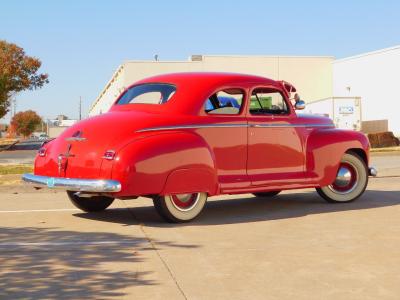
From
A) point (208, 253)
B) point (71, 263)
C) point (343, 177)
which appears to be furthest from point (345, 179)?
point (71, 263)

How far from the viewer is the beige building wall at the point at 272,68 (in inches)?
A: 2019

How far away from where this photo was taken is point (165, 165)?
6906 mm

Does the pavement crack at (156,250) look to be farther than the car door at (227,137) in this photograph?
No

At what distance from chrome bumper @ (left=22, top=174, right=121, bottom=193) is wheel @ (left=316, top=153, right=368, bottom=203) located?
3.63 meters

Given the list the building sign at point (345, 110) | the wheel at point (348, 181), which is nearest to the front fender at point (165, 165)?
the wheel at point (348, 181)

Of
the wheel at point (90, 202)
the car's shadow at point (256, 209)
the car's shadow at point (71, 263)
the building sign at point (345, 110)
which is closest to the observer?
the car's shadow at point (71, 263)

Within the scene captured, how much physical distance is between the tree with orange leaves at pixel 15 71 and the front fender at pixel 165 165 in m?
41.1

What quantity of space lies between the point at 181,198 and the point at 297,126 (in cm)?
213

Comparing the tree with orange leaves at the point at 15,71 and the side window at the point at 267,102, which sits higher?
the tree with orange leaves at the point at 15,71

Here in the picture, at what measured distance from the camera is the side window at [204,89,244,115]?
7771mm

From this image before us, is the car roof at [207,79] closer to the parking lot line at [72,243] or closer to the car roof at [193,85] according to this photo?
the car roof at [193,85]

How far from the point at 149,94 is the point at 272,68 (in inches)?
1836

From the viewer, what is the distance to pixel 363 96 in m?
47.2

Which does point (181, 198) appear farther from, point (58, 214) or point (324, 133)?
point (324, 133)
